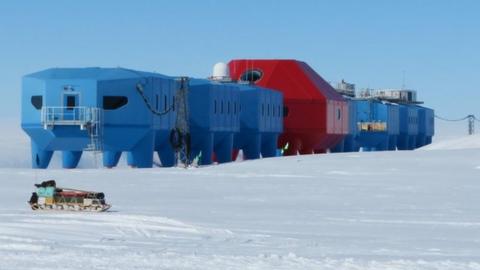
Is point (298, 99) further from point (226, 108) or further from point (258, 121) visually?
point (226, 108)

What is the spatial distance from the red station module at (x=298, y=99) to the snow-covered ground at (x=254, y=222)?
4042 centimetres

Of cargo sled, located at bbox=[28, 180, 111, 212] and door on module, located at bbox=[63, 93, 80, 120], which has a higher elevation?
door on module, located at bbox=[63, 93, 80, 120]

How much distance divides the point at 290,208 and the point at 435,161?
22191mm

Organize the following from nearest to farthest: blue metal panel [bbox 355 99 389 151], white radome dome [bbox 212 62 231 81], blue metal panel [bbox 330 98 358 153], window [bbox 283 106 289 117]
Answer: white radome dome [bbox 212 62 231 81], window [bbox 283 106 289 117], blue metal panel [bbox 330 98 358 153], blue metal panel [bbox 355 99 389 151]

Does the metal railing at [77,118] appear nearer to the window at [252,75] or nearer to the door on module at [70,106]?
the door on module at [70,106]

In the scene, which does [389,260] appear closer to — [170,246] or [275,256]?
[275,256]

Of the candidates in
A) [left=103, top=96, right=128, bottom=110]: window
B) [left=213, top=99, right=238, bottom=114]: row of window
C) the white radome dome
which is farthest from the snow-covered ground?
the white radome dome

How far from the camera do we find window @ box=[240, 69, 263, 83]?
8388cm

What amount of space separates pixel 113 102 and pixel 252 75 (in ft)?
100

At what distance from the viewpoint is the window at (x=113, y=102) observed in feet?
180

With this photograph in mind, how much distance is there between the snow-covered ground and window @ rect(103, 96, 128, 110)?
13619 millimetres

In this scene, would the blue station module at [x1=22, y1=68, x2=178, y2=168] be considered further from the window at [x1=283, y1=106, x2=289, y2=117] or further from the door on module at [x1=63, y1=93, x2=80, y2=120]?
the window at [x1=283, y1=106, x2=289, y2=117]

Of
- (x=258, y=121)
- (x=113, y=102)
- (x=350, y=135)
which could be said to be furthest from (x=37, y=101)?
(x=350, y=135)

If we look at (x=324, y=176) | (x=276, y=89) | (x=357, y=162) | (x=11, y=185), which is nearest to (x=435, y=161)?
(x=357, y=162)
